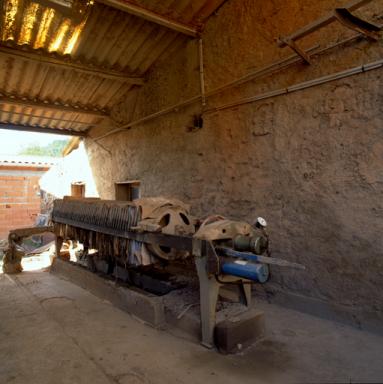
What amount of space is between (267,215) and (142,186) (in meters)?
3.22

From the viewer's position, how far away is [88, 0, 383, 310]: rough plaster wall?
3.08 m

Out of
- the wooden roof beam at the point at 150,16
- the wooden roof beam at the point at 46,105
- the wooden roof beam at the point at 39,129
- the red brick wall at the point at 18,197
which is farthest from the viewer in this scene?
the red brick wall at the point at 18,197

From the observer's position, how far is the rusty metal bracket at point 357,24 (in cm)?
263

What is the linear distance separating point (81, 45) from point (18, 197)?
30.4 ft

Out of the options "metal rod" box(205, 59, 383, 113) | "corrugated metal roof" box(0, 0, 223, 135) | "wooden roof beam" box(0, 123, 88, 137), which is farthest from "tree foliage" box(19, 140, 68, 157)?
"metal rod" box(205, 59, 383, 113)

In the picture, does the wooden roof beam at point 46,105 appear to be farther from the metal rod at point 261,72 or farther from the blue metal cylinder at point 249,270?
the blue metal cylinder at point 249,270

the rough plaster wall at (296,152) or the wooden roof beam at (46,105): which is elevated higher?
the wooden roof beam at (46,105)

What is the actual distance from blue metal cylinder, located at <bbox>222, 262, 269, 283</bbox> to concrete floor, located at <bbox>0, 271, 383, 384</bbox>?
0.69 metres

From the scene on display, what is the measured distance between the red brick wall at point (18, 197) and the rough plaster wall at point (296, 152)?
9.69 metres

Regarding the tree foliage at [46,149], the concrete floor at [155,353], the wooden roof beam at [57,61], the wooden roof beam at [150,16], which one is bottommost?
the concrete floor at [155,353]

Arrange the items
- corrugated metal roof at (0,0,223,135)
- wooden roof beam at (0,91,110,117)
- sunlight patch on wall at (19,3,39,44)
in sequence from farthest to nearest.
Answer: wooden roof beam at (0,91,110,117)
corrugated metal roof at (0,0,223,135)
sunlight patch on wall at (19,3,39,44)

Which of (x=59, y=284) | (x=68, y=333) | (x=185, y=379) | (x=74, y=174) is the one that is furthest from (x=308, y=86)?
(x=74, y=174)

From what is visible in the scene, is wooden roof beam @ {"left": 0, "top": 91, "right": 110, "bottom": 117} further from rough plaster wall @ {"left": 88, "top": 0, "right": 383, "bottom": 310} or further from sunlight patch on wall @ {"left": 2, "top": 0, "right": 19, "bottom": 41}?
rough plaster wall @ {"left": 88, "top": 0, "right": 383, "bottom": 310}

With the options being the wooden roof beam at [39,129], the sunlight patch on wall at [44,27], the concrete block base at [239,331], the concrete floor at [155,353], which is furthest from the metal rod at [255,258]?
the wooden roof beam at [39,129]
